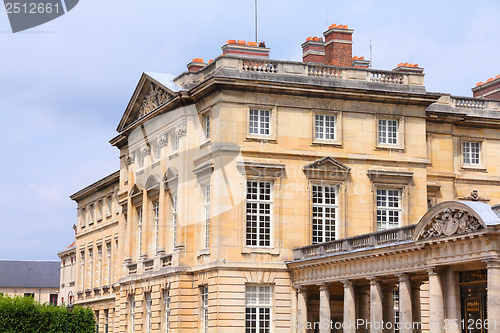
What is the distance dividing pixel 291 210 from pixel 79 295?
32617mm

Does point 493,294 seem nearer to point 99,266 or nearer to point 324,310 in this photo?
point 324,310

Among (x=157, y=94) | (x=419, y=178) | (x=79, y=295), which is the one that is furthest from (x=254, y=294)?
(x=79, y=295)

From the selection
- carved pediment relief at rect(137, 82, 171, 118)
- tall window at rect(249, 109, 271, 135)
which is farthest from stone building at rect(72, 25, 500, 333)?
carved pediment relief at rect(137, 82, 171, 118)

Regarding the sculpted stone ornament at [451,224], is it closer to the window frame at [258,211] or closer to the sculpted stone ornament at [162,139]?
the window frame at [258,211]

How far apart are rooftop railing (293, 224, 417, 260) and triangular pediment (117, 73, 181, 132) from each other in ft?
31.6

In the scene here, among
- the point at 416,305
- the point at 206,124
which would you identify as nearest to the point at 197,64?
the point at 206,124

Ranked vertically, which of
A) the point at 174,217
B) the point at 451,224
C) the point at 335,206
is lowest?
the point at 451,224

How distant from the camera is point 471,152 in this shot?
4712 cm

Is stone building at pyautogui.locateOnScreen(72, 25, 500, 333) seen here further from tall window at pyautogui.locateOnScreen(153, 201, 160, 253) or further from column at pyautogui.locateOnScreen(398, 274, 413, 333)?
column at pyautogui.locateOnScreen(398, 274, 413, 333)

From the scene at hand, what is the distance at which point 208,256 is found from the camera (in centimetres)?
4147

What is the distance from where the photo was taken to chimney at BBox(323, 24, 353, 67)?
45.0 meters

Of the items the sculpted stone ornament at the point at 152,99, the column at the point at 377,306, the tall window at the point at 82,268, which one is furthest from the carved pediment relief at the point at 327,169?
the tall window at the point at 82,268

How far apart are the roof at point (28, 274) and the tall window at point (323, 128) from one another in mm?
80995

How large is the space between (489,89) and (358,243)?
60.2 ft
